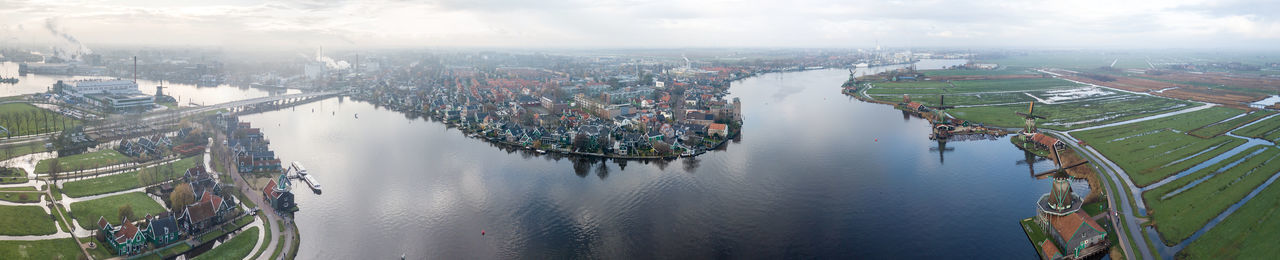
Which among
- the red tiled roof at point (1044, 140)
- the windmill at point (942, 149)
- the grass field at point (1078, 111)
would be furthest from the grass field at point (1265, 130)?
the windmill at point (942, 149)

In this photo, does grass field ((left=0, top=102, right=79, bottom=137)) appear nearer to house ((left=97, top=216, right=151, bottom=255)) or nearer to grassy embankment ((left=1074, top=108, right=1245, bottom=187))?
house ((left=97, top=216, right=151, bottom=255))

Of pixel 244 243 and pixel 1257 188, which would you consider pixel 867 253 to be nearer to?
pixel 1257 188

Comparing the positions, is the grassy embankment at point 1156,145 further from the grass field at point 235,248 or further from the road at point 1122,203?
the grass field at point 235,248

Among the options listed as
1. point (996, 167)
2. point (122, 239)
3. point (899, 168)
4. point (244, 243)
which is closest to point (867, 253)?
point (899, 168)

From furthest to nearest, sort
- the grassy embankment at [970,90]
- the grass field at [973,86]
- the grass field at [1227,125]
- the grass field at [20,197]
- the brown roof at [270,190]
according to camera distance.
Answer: the grass field at [973,86]
the grassy embankment at [970,90]
the grass field at [1227,125]
the brown roof at [270,190]
the grass field at [20,197]

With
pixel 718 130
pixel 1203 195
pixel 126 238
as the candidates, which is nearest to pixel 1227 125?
pixel 1203 195

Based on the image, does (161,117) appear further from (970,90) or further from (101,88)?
(970,90)
